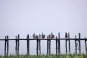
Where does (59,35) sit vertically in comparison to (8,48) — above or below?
above

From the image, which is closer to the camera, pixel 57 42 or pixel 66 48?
pixel 57 42

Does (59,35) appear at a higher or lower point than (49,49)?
higher

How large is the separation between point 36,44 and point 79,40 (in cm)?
502

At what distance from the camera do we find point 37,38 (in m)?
22.5

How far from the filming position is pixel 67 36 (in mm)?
23094

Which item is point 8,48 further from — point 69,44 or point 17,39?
point 69,44

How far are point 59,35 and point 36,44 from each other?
9.12ft

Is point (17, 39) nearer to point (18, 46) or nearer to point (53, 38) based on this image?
point (18, 46)

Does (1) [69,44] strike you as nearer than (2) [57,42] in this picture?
No

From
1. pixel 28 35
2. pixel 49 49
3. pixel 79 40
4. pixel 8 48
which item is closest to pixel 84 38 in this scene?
pixel 79 40

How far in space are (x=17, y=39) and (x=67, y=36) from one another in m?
5.69

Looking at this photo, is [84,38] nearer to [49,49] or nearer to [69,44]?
[69,44]

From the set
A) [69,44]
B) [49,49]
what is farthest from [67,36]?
[49,49]

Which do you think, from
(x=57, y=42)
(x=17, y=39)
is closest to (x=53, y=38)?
(x=57, y=42)
